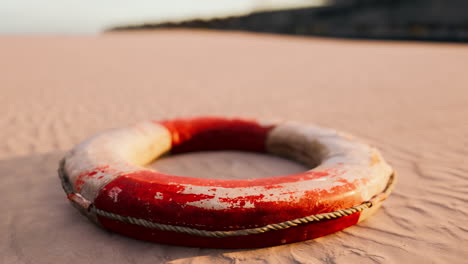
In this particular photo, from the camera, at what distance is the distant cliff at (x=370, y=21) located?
17906mm

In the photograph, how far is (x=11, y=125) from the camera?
15.2 feet

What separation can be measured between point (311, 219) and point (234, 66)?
8525mm

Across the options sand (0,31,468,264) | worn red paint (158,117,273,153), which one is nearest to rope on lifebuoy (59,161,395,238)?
sand (0,31,468,264)

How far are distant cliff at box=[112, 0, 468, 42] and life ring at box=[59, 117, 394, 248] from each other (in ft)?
53.7

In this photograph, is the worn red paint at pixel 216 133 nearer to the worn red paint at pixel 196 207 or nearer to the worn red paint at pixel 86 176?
the worn red paint at pixel 86 176

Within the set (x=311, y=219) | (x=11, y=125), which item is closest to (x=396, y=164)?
(x=311, y=219)

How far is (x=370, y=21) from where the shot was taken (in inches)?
910

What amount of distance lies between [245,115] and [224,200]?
353cm

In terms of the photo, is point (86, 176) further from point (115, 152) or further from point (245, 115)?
point (245, 115)

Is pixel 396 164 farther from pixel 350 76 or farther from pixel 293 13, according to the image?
pixel 293 13

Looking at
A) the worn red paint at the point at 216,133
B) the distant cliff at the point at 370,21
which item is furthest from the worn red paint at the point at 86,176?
the distant cliff at the point at 370,21

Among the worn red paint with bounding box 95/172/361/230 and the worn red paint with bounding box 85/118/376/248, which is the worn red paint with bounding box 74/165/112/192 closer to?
the worn red paint with bounding box 85/118/376/248

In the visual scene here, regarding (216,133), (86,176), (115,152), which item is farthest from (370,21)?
(86,176)

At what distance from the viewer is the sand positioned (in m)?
2.13
